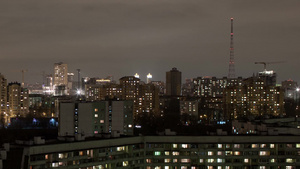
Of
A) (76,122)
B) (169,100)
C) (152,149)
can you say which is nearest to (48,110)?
(169,100)

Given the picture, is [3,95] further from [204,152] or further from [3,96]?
[204,152]

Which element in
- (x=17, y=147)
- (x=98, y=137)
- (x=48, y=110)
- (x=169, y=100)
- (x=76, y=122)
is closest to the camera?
(x=17, y=147)

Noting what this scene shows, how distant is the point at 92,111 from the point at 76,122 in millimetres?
1730

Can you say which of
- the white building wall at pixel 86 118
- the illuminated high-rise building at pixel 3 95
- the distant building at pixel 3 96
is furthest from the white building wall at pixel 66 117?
the distant building at pixel 3 96

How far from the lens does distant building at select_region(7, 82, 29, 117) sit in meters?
68.4

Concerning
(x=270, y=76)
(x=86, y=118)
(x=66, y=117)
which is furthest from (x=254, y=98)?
(x=270, y=76)

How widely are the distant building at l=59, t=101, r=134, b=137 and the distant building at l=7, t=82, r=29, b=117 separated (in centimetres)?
3217

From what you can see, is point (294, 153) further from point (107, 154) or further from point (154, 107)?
point (154, 107)

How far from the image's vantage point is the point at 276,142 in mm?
21562

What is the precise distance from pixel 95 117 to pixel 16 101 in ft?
112

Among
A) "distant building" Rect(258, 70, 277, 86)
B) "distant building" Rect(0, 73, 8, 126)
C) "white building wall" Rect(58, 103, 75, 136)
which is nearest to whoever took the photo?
"white building wall" Rect(58, 103, 75, 136)

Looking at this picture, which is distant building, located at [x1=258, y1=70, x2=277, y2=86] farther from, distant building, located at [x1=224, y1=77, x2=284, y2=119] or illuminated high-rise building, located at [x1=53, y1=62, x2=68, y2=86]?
illuminated high-rise building, located at [x1=53, y1=62, x2=68, y2=86]

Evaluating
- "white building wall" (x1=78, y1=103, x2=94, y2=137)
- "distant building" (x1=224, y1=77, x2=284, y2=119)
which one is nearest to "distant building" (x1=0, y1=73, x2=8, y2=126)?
"distant building" (x1=224, y1=77, x2=284, y2=119)

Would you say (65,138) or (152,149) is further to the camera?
(152,149)
